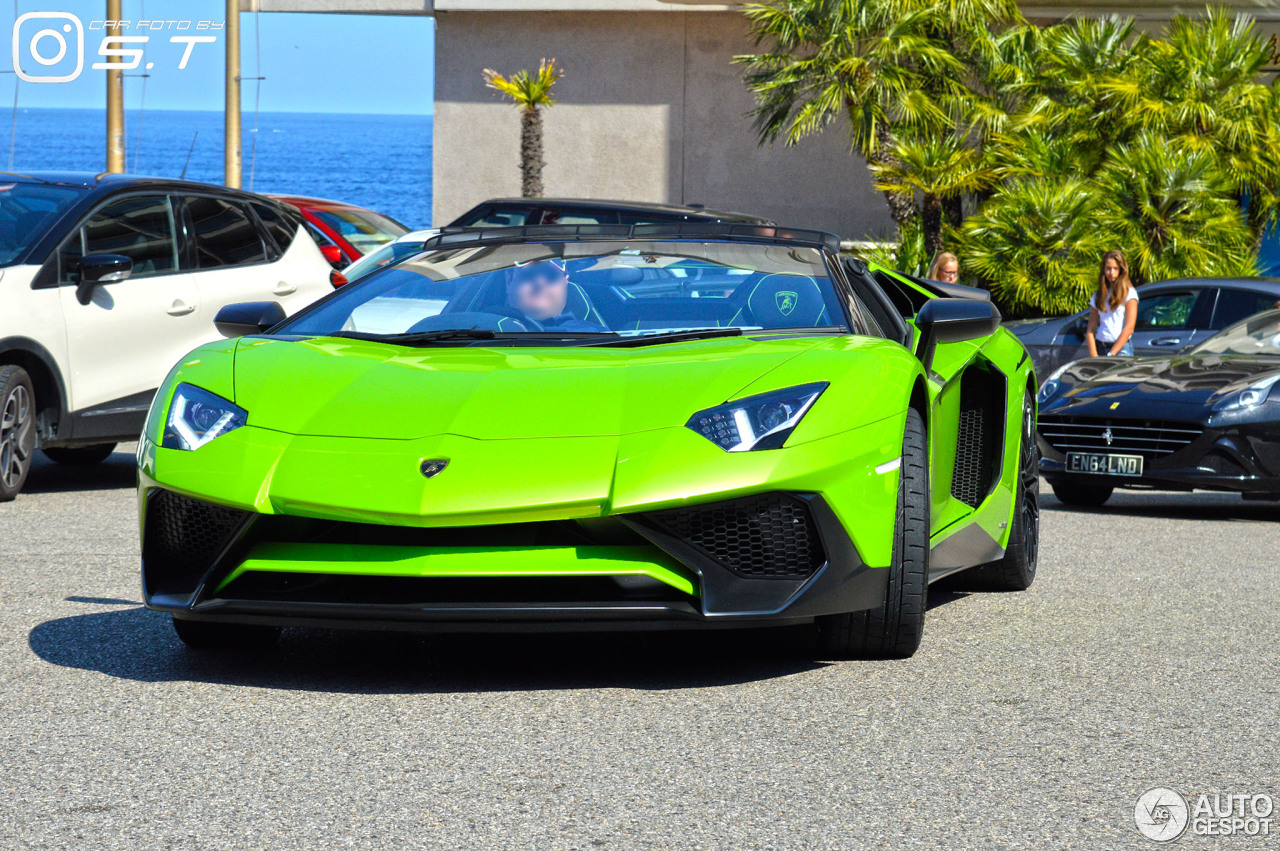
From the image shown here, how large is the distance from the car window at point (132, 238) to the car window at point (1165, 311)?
8.46 m

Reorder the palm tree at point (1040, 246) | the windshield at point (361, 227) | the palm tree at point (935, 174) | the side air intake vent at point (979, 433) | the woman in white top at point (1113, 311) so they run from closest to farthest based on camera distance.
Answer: the side air intake vent at point (979, 433) → the woman in white top at point (1113, 311) → the windshield at point (361, 227) → the palm tree at point (1040, 246) → the palm tree at point (935, 174)

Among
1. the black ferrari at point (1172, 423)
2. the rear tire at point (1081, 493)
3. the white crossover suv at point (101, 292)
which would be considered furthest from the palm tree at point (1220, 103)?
the white crossover suv at point (101, 292)

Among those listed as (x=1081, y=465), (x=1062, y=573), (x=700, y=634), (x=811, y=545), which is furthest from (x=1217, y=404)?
(x=811, y=545)

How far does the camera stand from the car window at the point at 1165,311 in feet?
47.2

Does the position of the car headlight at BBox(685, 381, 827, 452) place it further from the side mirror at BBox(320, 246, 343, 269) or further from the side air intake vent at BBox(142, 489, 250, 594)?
the side mirror at BBox(320, 246, 343, 269)

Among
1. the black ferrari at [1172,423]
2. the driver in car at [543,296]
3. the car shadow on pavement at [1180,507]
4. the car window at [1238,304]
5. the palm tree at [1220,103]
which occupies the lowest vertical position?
the car shadow on pavement at [1180,507]

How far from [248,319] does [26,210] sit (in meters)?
4.21

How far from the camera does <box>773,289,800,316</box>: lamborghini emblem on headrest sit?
5273 mm

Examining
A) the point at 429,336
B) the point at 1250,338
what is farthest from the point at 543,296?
the point at 1250,338

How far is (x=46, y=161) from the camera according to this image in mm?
77938

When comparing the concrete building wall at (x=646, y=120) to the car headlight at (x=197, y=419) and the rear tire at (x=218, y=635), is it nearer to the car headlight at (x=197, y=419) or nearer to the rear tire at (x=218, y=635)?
the rear tire at (x=218, y=635)

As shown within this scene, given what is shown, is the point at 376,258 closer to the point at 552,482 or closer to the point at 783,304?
the point at 783,304

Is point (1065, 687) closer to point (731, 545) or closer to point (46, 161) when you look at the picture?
point (731, 545)

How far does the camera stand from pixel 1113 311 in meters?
13.9
